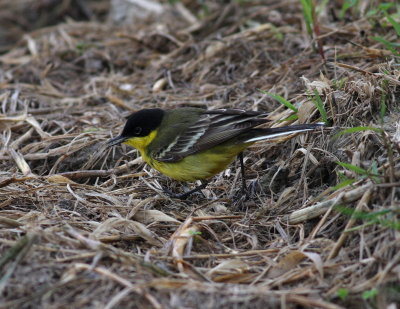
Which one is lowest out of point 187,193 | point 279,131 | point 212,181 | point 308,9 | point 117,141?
point 212,181

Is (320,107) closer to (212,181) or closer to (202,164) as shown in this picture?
(202,164)

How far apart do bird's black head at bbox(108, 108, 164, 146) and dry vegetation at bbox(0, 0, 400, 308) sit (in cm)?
44

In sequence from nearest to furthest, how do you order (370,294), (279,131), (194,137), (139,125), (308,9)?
(370,294) < (279,131) < (194,137) < (139,125) < (308,9)

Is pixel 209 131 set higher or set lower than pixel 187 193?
higher

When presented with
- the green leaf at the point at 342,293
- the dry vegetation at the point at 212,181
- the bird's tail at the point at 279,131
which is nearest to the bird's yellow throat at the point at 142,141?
the dry vegetation at the point at 212,181

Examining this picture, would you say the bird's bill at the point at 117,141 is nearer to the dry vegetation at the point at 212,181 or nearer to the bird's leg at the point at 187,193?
the dry vegetation at the point at 212,181

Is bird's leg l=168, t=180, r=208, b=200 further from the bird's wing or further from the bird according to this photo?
the bird's wing

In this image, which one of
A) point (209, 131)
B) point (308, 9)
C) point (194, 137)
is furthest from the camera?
point (308, 9)

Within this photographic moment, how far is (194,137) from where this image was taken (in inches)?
233

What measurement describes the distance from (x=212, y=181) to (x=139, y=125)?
3.30 ft

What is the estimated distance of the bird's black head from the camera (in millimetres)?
6133

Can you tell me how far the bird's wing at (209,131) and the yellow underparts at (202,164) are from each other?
0.06 meters

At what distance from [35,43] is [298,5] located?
4634 millimetres

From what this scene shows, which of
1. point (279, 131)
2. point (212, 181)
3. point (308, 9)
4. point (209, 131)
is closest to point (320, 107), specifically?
point (279, 131)
